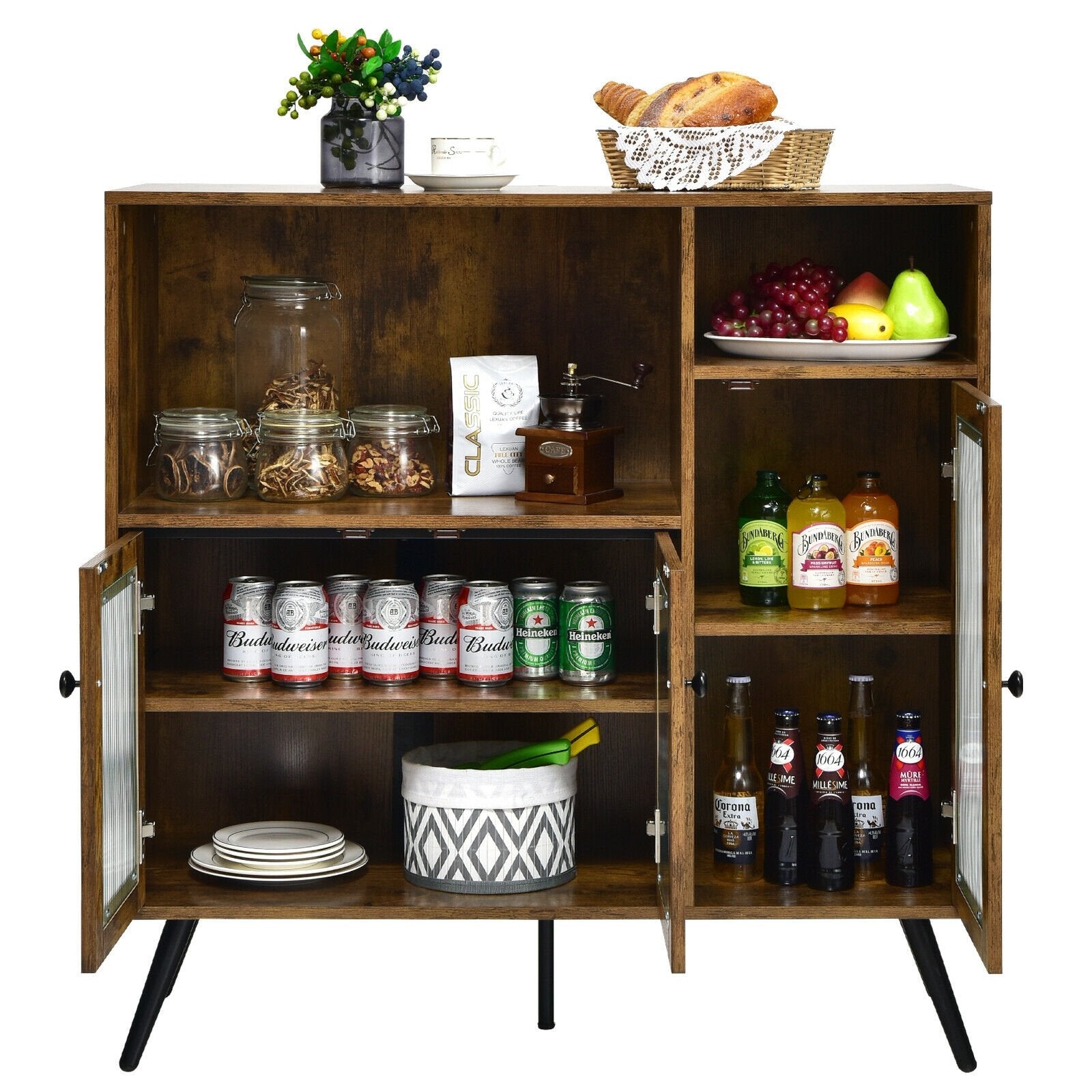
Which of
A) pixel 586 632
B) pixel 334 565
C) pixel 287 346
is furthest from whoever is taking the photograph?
pixel 334 565

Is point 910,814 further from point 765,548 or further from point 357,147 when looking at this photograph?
point 357,147

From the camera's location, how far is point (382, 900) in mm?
3682

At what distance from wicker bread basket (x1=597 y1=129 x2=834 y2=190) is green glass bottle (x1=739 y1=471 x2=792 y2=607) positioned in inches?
23.2

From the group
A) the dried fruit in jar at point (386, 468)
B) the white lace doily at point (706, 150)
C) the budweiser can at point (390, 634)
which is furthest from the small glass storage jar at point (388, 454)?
the white lace doily at point (706, 150)

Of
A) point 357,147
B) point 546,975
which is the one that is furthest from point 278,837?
point 357,147

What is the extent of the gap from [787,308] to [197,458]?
1.20m

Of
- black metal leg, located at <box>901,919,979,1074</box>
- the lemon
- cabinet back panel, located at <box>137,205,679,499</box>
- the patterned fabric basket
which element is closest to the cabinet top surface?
the lemon

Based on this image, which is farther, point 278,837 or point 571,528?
point 278,837

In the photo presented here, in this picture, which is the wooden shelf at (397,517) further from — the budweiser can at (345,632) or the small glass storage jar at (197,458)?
the budweiser can at (345,632)

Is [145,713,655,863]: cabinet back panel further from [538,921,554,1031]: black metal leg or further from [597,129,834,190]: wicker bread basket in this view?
[597,129,834,190]: wicker bread basket

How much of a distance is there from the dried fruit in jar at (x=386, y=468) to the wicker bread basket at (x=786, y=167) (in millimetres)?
703

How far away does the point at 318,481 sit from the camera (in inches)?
145

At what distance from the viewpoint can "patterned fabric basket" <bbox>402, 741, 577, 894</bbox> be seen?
→ 3695 mm

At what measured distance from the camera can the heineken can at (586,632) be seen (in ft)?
12.1
